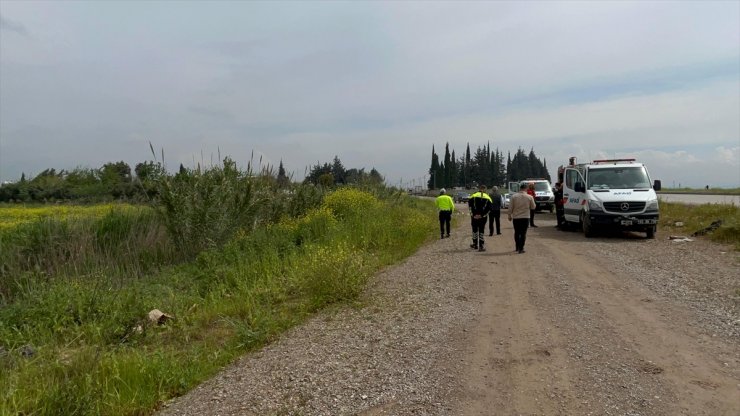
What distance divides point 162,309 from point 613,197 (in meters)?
12.1

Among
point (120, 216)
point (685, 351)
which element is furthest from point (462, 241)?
point (120, 216)

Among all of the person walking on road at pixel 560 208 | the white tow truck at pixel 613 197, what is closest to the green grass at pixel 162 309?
the white tow truck at pixel 613 197

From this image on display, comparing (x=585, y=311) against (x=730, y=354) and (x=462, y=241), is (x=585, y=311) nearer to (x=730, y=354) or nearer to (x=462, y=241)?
(x=730, y=354)

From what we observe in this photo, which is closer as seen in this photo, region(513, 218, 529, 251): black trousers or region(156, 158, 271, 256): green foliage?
region(513, 218, 529, 251): black trousers

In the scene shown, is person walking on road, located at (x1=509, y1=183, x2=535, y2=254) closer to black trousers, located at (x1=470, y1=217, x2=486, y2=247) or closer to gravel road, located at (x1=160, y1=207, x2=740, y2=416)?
black trousers, located at (x1=470, y1=217, x2=486, y2=247)

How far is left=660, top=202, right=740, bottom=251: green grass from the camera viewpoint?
13.4 metres

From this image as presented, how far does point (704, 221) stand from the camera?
53.9ft

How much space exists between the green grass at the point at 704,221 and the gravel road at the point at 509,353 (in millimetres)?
4957

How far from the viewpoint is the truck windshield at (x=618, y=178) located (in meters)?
14.9

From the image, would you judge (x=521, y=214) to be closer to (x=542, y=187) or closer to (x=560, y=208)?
(x=560, y=208)

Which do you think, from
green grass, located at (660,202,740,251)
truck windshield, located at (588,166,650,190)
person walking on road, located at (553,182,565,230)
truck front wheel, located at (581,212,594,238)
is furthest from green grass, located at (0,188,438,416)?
green grass, located at (660,202,740,251)

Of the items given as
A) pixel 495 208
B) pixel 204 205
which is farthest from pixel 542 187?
pixel 204 205

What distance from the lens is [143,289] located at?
369 inches

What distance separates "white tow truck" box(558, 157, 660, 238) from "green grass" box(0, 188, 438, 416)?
5741mm
